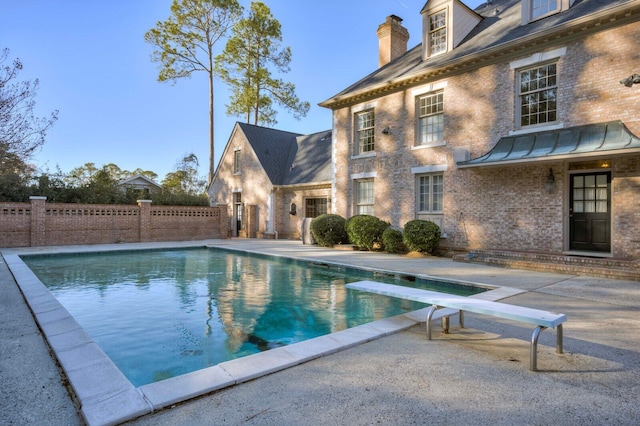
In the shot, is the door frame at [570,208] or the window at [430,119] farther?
the window at [430,119]

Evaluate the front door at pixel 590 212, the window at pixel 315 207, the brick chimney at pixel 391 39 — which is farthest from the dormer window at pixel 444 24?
the window at pixel 315 207

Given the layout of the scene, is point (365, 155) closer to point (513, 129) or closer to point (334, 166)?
point (334, 166)

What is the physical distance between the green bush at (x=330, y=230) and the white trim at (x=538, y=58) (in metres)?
8.04

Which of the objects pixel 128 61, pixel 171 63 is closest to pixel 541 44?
pixel 128 61

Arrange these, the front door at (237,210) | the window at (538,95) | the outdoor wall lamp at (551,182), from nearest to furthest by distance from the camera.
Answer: the outdoor wall lamp at (551,182) < the window at (538,95) < the front door at (237,210)

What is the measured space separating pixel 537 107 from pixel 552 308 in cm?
749

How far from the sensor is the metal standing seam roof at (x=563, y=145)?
8.41 m

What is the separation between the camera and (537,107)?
35.1ft

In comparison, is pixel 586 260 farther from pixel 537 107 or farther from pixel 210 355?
pixel 210 355

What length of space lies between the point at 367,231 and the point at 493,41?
7.46 meters

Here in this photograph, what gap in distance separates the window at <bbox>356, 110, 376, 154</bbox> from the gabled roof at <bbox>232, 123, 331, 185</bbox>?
10.3 feet

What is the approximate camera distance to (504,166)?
427 inches

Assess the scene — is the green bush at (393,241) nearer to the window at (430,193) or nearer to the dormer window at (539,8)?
the window at (430,193)

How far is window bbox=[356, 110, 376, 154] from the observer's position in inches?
611
